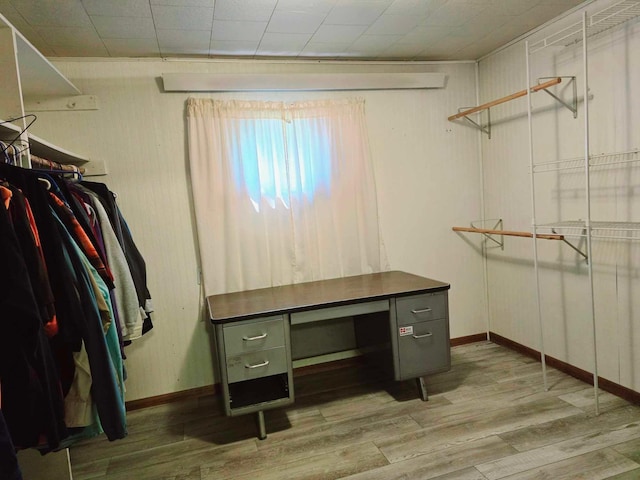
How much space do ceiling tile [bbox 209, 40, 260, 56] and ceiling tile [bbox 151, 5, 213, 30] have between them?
0.85 feet

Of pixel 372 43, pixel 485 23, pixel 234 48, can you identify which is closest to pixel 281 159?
pixel 234 48

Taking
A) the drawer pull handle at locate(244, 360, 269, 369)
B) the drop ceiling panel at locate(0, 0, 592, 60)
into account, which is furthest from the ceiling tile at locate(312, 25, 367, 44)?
the drawer pull handle at locate(244, 360, 269, 369)

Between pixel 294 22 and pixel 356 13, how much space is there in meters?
0.36

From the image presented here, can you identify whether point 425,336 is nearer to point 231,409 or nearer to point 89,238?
point 231,409

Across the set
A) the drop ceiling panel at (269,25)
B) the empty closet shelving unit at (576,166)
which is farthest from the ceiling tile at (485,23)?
the empty closet shelving unit at (576,166)

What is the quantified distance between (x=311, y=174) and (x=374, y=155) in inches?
21.8

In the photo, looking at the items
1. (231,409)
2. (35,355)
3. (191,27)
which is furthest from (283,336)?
(191,27)

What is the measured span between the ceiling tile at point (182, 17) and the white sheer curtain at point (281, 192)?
54cm

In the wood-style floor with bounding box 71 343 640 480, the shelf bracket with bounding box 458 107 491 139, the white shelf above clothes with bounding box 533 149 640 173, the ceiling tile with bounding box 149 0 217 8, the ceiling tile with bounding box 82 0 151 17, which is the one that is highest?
the ceiling tile with bounding box 82 0 151 17

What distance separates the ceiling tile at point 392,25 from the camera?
96.7 inches

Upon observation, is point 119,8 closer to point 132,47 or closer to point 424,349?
point 132,47

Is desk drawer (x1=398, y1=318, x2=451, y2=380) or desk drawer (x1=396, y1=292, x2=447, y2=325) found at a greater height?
desk drawer (x1=396, y1=292, x2=447, y2=325)

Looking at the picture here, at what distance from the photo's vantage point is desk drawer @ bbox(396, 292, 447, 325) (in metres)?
2.57

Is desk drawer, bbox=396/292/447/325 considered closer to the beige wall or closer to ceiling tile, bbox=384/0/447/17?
the beige wall
